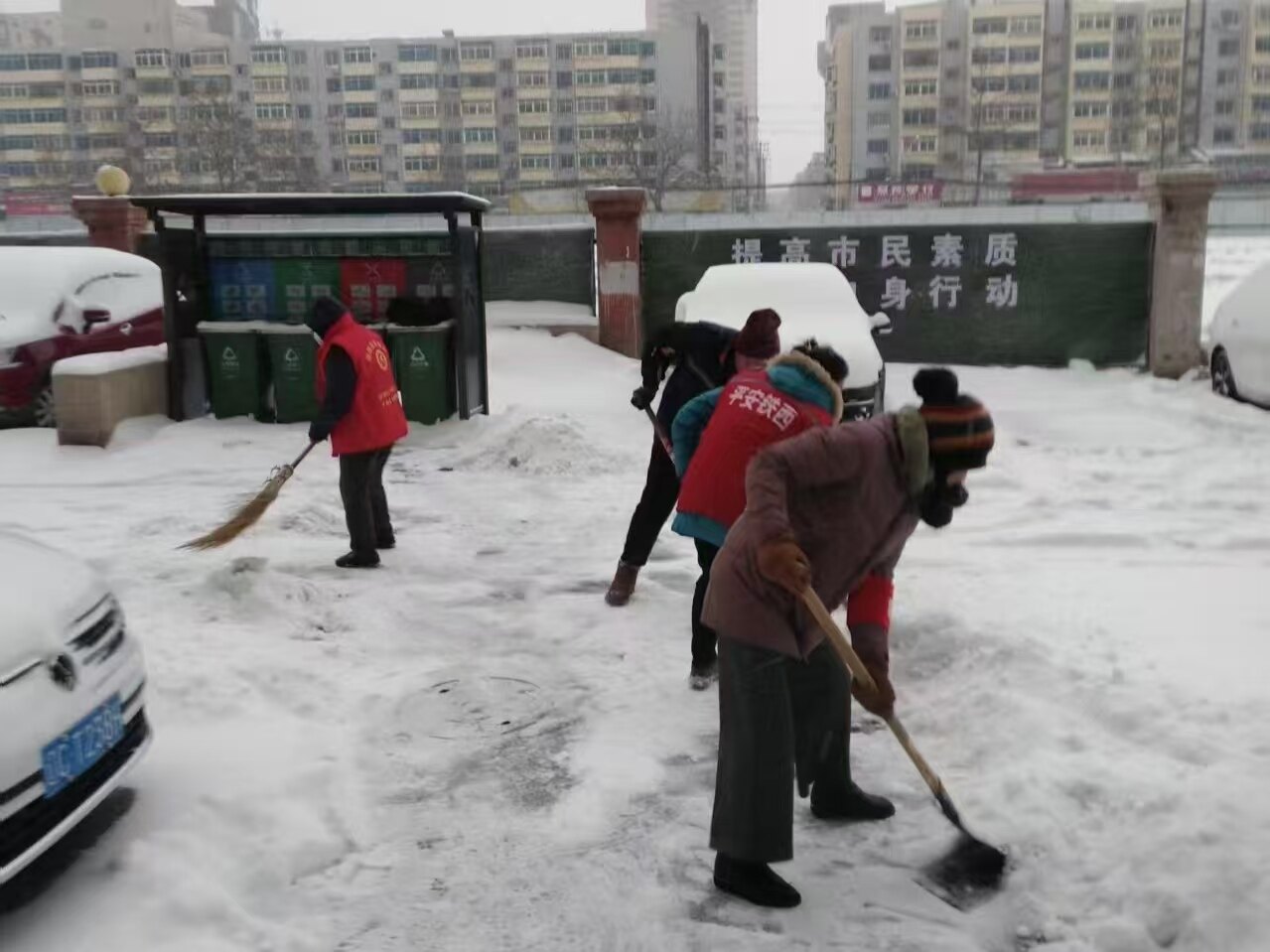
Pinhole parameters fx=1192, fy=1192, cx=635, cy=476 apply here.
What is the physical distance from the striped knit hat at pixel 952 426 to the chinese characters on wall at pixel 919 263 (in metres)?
12.4

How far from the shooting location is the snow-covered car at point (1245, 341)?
1117 centimetres

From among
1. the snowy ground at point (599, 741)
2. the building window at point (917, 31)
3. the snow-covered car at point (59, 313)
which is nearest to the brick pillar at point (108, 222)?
the snow-covered car at point (59, 313)

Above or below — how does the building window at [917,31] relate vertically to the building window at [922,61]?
above

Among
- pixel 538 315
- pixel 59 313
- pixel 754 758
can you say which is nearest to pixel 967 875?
pixel 754 758

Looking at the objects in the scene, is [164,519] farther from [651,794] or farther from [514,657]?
[651,794]

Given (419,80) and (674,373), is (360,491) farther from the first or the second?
(419,80)

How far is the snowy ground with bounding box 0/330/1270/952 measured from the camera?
3.23 m

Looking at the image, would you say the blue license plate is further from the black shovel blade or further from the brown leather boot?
the brown leather boot

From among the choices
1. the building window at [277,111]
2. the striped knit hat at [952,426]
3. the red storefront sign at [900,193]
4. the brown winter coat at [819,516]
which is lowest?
the brown winter coat at [819,516]

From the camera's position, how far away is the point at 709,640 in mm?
5062

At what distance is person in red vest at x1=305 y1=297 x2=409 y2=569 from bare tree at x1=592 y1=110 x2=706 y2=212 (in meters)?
59.8

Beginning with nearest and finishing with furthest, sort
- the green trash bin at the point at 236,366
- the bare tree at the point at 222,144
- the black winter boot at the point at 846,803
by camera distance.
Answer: the black winter boot at the point at 846,803 < the green trash bin at the point at 236,366 < the bare tree at the point at 222,144

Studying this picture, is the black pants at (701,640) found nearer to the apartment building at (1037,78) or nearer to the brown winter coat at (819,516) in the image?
the brown winter coat at (819,516)

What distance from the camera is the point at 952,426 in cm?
297
